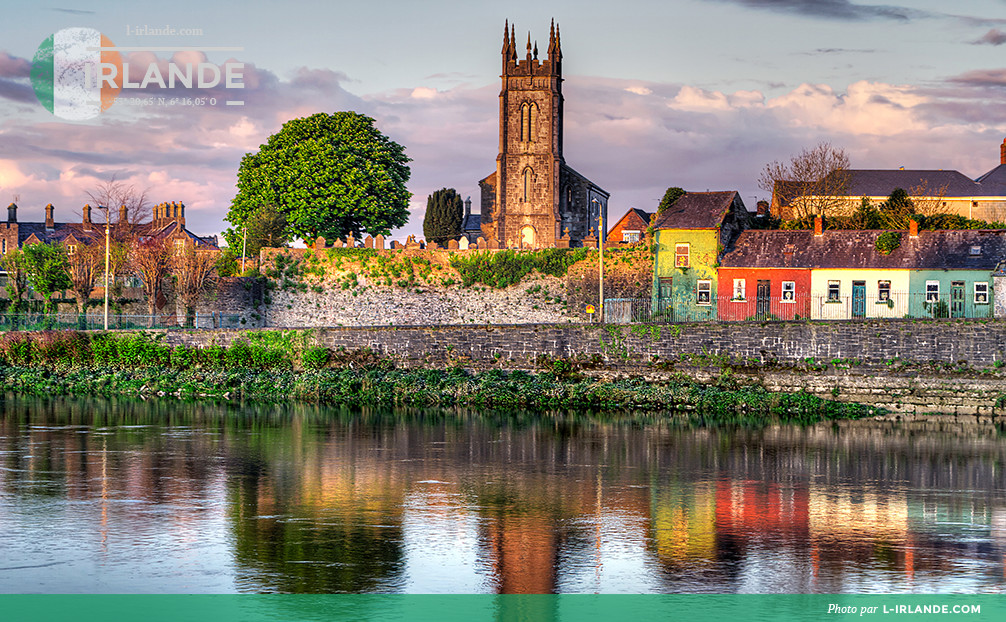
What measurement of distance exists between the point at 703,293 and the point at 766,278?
3.03 m

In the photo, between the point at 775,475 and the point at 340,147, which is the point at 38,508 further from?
the point at 340,147

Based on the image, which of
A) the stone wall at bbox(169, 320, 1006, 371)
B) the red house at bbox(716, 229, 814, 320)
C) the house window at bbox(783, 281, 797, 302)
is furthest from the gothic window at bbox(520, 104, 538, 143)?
the stone wall at bbox(169, 320, 1006, 371)

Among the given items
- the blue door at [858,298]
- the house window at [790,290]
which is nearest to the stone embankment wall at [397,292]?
the house window at [790,290]

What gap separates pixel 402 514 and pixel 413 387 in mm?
21352

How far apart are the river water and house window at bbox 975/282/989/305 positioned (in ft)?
46.7

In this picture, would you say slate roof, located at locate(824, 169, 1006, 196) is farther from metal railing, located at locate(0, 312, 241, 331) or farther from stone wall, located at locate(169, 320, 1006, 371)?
metal railing, located at locate(0, 312, 241, 331)

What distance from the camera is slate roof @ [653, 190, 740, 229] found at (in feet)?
165

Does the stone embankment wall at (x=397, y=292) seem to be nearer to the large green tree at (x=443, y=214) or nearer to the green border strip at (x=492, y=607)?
the large green tree at (x=443, y=214)

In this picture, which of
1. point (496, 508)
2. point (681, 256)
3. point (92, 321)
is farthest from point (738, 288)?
point (496, 508)

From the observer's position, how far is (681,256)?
50.5m

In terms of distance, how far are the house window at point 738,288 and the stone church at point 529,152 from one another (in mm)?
24563

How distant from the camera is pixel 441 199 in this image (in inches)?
3634

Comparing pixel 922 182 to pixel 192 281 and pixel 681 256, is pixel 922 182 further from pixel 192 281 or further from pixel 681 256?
pixel 192 281

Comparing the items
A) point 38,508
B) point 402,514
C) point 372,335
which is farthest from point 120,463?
point 372,335
